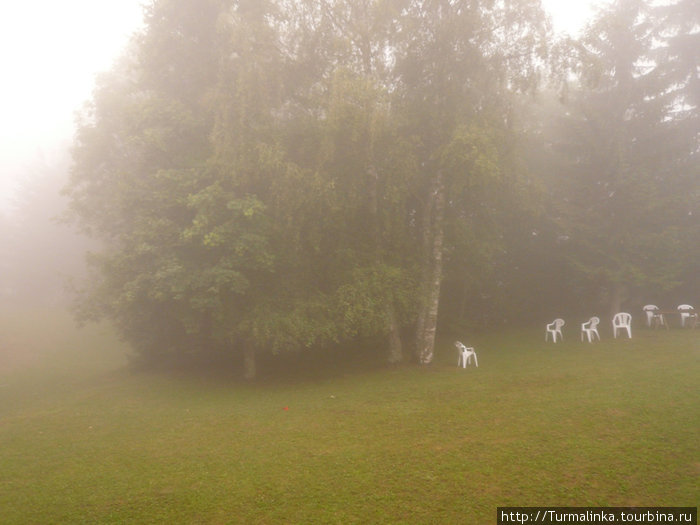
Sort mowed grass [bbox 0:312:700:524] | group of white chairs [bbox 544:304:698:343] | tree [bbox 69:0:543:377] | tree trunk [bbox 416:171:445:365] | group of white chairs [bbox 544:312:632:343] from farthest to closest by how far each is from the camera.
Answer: group of white chairs [bbox 544:304:698:343] < group of white chairs [bbox 544:312:632:343] < tree trunk [bbox 416:171:445:365] < tree [bbox 69:0:543:377] < mowed grass [bbox 0:312:700:524]

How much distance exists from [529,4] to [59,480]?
15.3 meters

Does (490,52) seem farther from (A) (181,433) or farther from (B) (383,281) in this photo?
(A) (181,433)

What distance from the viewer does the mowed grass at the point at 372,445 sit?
17.4 ft

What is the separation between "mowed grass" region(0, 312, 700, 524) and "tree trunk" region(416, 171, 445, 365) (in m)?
0.90

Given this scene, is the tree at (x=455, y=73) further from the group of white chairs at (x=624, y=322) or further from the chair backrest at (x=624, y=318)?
the chair backrest at (x=624, y=318)

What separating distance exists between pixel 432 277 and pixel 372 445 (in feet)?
23.5

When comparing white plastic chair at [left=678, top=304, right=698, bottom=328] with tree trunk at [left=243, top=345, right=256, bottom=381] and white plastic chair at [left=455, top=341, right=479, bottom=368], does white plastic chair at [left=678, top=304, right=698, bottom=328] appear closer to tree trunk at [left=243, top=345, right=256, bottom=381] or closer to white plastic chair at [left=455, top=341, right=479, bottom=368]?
white plastic chair at [left=455, top=341, right=479, bottom=368]

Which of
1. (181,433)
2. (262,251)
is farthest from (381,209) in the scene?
(181,433)

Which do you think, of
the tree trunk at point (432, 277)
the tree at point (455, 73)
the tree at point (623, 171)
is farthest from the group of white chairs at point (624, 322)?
the tree at point (455, 73)

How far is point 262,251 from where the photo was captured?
11.4m

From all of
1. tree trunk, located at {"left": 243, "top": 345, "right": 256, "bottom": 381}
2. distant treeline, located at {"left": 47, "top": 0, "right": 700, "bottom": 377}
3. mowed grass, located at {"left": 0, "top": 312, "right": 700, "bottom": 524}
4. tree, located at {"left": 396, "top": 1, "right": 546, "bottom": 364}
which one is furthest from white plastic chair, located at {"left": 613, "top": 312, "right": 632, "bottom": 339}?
tree trunk, located at {"left": 243, "top": 345, "right": 256, "bottom": 381}

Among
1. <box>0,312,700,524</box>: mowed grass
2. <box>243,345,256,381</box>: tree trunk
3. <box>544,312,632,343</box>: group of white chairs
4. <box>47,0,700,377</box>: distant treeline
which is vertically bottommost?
<box>0,312,700,524</box>: mowed grass

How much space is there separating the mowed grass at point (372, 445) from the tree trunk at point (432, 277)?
90 centimetres

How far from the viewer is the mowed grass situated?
529 cm
